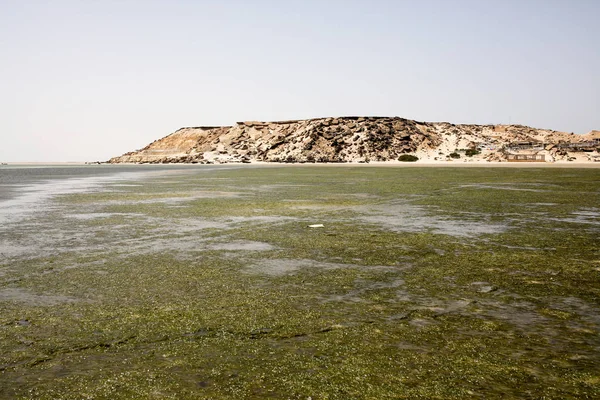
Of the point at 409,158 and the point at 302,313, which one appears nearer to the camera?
the point at 302,313

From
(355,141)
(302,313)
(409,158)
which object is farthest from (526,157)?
(302,313)

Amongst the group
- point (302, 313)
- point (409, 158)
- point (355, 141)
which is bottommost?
point (409, 158)

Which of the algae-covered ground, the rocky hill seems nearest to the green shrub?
the rocky hill

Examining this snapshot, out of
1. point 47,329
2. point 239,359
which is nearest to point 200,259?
point 47,329

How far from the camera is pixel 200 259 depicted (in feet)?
27.5

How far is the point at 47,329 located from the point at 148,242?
521 cm

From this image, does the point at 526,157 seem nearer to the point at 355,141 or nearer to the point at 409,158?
the point at 409,158

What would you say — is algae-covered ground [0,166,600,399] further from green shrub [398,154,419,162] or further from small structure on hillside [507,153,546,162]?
green shrub [398,154,419,162]

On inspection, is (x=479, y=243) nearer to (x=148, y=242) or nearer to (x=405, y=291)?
(x=405, y=291)

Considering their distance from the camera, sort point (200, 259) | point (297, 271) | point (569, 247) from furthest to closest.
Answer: point (569, 247)
point (200, 259)
point (297, 271)

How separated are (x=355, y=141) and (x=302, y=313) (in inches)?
5686

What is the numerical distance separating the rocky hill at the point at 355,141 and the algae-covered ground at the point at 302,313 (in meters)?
110

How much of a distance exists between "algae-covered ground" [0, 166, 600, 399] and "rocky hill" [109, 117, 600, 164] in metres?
110

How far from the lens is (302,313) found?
5.40m
